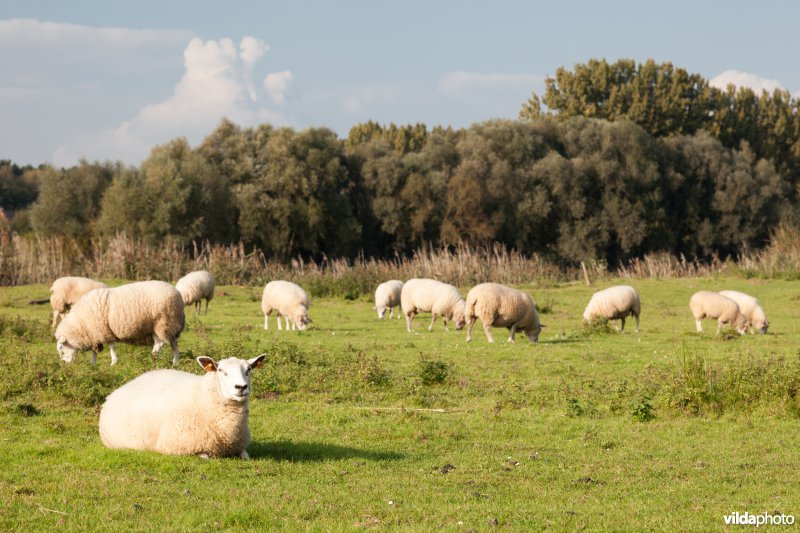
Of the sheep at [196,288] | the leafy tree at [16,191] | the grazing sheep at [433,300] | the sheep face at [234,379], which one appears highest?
the leafy tree at [16,191]

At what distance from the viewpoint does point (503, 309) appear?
74.4ft

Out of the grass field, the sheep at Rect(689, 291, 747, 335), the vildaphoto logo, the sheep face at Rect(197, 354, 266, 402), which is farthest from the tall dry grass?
the vildaphoto logo

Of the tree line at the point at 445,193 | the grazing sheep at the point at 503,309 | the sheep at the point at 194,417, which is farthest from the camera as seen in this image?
the tree line at the point at 445,193

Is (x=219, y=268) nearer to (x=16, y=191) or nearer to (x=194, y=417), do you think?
(x=194, y=417)

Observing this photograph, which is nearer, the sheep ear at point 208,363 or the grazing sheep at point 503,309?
the sheep ear at point 208,363

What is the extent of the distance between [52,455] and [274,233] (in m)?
47.8

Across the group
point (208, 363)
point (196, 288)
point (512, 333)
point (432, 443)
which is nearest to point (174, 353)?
point (432, 443)

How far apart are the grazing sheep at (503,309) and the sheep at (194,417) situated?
1313cm

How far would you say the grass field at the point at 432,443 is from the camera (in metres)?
8.14

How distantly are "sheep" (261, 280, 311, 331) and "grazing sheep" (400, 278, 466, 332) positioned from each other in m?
2.92

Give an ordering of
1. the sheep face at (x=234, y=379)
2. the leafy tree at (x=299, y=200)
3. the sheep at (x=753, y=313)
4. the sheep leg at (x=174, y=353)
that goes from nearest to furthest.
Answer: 1. the sheep face at (x=234, y=379)
2. the sheep leg at (x=174, y=353)
3. the sheep at (x=753, y=313)
4. the leafy tree at (x=299, y=200)

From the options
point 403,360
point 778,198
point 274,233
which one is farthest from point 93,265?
point 778,198

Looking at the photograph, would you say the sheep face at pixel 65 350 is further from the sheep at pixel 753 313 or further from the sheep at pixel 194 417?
the sheep at pixel 753 313

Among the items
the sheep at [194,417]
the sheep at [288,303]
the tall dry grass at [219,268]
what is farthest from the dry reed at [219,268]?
the sheep at [194,417]
